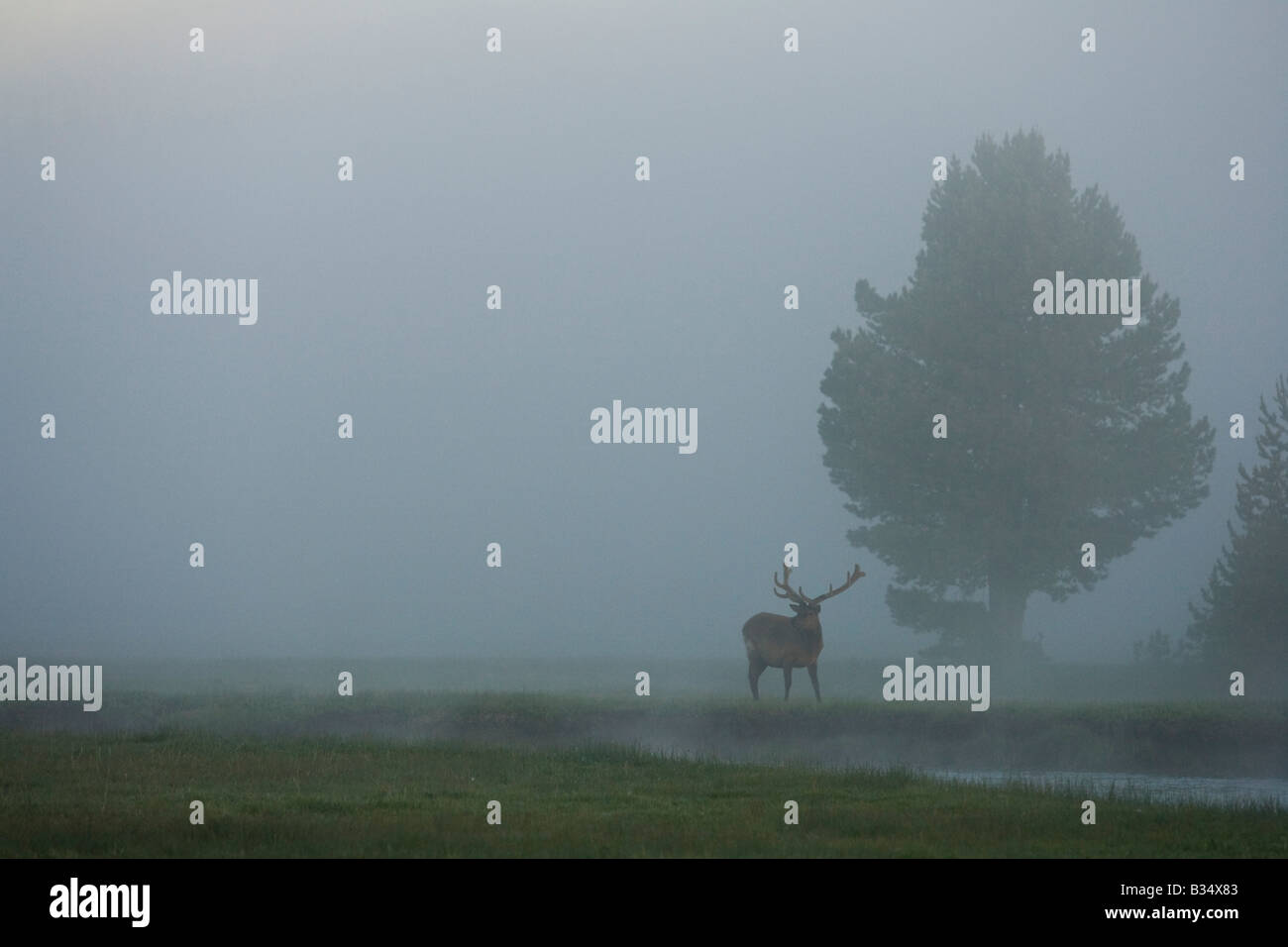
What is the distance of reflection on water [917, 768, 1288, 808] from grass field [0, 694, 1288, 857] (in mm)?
1606

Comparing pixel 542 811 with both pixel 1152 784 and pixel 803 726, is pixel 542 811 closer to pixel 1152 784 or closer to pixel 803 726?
pixel 1152 784

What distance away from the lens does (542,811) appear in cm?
1934

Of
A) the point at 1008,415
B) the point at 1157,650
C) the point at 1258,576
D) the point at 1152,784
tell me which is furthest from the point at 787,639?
the point at 1157,650

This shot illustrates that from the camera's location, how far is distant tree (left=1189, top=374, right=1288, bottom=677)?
42.5m

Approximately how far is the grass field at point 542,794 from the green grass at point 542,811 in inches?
2.0

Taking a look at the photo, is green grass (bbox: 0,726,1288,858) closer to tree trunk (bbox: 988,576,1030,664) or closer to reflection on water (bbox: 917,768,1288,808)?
reflection on water (bbox: 917,768,1288,808)

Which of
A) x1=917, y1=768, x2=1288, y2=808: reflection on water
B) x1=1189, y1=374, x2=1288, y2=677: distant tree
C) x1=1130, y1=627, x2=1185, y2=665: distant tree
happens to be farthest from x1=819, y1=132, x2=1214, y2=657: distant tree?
x1=917, y1=768, x2=1288, y2=808: reflection on water

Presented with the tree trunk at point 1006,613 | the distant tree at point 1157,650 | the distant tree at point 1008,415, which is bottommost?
the distant tree at point 1157,650

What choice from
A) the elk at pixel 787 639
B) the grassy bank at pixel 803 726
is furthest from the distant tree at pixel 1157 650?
the elk at pixel 787 639

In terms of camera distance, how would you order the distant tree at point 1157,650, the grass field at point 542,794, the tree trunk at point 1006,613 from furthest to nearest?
the distant tree at point 1157,650, the tree trunk at point 1006,613, the grass field at point 542,794

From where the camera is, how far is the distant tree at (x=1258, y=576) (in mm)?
42469

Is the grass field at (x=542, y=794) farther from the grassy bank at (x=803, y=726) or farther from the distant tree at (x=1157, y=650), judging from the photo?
the distant tree at (x=1157, y=650)

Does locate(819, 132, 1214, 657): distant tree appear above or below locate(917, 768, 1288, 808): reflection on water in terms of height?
above
